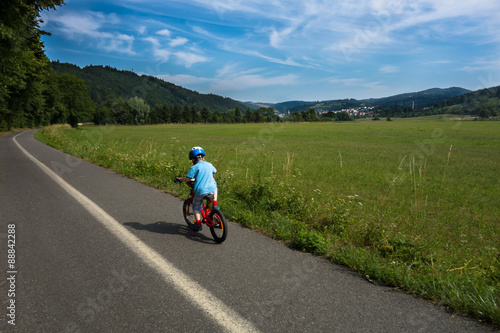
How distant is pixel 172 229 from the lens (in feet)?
17.3

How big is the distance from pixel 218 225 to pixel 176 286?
60.0 inches

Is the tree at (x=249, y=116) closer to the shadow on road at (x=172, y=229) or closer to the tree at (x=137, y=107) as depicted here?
the tree at (x=137, y=107)

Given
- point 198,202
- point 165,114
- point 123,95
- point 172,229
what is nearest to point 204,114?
point 165,114

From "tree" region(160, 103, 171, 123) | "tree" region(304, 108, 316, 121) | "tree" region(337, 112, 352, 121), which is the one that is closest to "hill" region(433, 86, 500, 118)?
"tree" region(304, 108, 316, 121)

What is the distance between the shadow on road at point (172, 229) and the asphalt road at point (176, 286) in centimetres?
2

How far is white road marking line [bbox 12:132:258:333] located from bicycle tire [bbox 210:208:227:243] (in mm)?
938

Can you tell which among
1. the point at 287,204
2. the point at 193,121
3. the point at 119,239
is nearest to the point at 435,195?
the point at 287,204

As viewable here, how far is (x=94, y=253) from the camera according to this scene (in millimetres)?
4152

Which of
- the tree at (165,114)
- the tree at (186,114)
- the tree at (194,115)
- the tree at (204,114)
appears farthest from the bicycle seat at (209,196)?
the tree at (204,114)

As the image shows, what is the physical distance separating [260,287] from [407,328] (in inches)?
56.4

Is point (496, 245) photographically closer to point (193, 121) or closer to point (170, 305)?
point (170, 305)

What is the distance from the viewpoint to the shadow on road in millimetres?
4918

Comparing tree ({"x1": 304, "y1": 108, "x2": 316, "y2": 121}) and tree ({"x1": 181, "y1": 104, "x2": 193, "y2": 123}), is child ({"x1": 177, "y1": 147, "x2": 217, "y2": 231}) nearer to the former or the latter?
tree ({"x1": 181, "y1": 104, "x2": 193, "y2": 123})

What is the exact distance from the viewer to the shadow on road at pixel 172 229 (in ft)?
16.1
